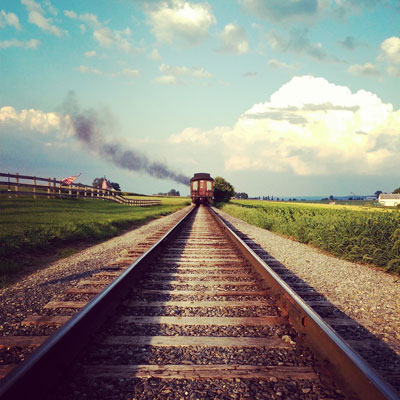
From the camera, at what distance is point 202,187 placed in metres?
30.4

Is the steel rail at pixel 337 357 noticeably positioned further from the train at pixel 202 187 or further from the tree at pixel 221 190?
the tree at pixel 221 190

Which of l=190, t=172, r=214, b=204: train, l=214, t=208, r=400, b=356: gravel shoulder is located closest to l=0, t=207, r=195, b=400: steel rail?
l=214, t=208, r=400, b=356: gravel shoulder

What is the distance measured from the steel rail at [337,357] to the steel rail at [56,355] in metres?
1.60

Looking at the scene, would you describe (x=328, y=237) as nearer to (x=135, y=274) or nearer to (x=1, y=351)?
(x=135, y=274)

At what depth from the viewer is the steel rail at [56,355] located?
50.0 inches

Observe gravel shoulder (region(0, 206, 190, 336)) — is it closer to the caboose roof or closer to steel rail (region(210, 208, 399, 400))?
steel rail (region(210, 208, 399, 400))

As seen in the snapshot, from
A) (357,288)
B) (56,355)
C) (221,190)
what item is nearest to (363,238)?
(357,288)

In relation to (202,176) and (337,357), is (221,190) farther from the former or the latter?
(337,357)

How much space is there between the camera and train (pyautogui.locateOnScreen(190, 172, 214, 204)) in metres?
30.1

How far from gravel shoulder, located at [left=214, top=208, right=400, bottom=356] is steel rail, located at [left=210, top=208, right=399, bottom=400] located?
0.79m

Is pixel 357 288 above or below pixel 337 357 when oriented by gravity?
below

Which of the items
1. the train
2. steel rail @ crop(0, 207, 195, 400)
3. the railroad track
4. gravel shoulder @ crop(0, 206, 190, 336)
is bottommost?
gravel shoulder @ crop(0, 206, 190, 336)

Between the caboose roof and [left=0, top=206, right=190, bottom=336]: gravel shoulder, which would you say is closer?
[left=0, top=206, right=190, bottom=336]: gravel shoulder

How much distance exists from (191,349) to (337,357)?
37.4 inches
